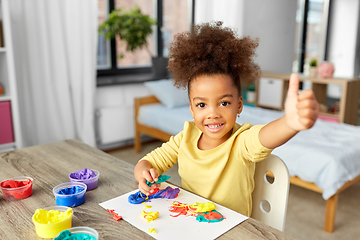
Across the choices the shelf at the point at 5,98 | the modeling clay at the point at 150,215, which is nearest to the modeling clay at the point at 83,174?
the modeling clay at the point at 150,215

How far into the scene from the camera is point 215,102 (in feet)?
3.10

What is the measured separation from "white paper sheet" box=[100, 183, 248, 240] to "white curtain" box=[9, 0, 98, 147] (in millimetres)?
2108

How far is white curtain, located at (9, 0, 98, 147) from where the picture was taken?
8.61 feet

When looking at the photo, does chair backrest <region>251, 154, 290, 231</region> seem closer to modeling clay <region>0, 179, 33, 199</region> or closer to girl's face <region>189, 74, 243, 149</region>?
girl's face <region>189, 74, 243, 149</region>

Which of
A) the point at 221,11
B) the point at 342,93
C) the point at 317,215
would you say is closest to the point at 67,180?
the point at 317,215

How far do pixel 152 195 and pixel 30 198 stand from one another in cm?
35

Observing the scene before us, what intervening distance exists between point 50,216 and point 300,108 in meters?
0.63

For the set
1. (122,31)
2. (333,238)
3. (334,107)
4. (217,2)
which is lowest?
(333,238)

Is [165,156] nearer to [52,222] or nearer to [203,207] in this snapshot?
[203,207]

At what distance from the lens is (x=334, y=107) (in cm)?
357

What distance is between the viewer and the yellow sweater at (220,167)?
1.01 m

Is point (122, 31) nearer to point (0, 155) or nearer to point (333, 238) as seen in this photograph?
point (0, 155)

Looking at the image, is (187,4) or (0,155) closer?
(0,155)

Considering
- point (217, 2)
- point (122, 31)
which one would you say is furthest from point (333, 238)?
point (217, 2)
